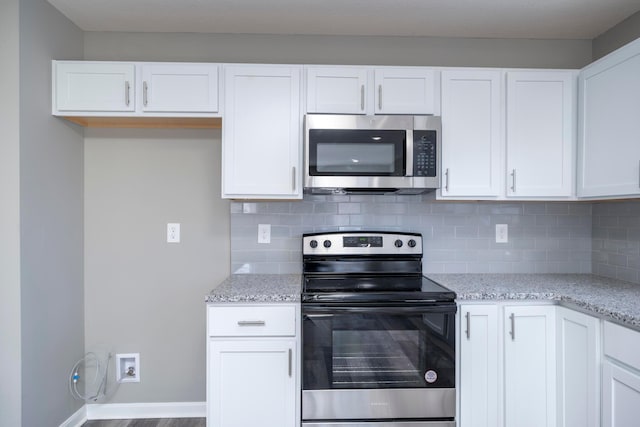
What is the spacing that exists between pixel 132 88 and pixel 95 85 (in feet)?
0.66

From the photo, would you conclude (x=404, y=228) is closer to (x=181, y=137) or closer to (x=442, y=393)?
(x=442, y=393)

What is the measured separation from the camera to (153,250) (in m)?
2.34

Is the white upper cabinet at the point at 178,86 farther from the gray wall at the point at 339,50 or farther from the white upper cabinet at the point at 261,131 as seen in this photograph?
the gray wall at the point at 339,50

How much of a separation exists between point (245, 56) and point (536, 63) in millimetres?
1921

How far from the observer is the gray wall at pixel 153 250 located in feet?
7.62

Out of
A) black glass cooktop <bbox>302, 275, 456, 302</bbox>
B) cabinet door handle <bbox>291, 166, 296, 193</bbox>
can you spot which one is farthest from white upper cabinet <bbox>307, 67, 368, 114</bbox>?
black glass cooktop <bbox>302, 275, 456, 302</bbox>

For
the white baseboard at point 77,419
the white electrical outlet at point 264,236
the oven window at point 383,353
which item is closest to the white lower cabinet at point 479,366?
the oven window at point 383,353

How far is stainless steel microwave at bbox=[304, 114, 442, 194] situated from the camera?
198cm

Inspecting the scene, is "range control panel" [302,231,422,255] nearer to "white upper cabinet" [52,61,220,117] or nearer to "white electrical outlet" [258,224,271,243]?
"white electrical outlet" [258,224,271,243]

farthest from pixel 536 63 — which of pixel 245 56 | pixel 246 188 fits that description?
pixel 246 188

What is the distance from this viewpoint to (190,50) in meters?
2.31

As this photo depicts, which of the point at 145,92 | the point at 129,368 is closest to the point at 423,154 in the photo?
the point at 145,92

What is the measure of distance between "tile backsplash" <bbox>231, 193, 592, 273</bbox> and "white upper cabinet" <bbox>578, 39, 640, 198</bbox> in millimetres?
415

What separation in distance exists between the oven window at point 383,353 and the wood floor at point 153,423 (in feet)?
3.27
